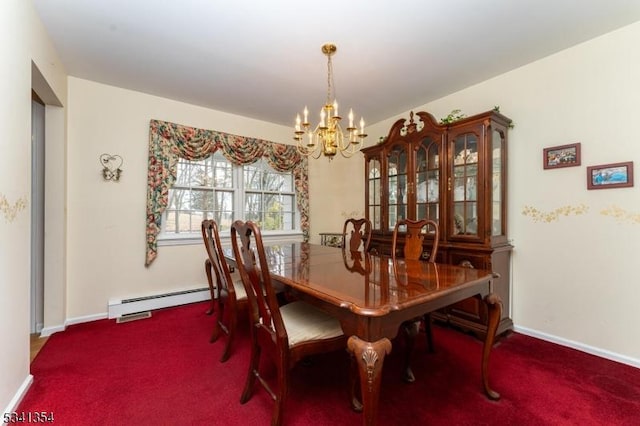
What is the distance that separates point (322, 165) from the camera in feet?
14.6

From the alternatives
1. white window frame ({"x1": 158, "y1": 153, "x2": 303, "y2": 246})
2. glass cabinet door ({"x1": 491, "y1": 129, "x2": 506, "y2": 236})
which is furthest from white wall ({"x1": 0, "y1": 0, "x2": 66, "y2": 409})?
glass cabinet door ({"x1": 491, "y1": 129, "x2": 506, "y2": 236})

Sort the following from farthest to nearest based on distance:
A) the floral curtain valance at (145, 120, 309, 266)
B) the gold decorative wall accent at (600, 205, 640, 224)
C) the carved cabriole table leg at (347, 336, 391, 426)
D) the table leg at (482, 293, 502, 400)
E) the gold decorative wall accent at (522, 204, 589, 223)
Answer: the floral curtain valance at (145, 120, 309, 266) → the gold decorative wall accent at (522, 204, 589, 223) → the gold decorative wall accent at (600, 205, 640, 224) → the table leg at (482, 293, 502, 400) → the carved cabriole table leg at (347, 336, 391, 426)

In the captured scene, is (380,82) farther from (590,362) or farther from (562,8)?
(590,362)

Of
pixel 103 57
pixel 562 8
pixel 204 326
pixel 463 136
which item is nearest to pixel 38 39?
pixel 103 57

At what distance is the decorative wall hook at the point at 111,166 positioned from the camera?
2.89 meters

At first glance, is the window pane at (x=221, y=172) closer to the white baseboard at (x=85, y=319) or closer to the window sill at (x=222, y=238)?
the window sill at (x=222, y=238)

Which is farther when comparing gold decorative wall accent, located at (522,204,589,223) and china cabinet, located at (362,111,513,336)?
china cabinet, located at (362,111,513,336)

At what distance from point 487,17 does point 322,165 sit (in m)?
2.85

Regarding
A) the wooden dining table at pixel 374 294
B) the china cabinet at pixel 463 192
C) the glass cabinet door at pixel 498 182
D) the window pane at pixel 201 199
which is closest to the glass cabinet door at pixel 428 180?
the china cabinet at pixel 463 192

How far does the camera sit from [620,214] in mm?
2037

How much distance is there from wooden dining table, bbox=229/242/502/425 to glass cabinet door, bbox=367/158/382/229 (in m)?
1.50

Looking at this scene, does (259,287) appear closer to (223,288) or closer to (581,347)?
(223,288)

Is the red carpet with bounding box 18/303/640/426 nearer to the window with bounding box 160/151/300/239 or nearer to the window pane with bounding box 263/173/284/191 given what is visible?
the window with bounding box 160/151/300/239

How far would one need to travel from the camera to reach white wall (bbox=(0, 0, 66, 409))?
1.42m
